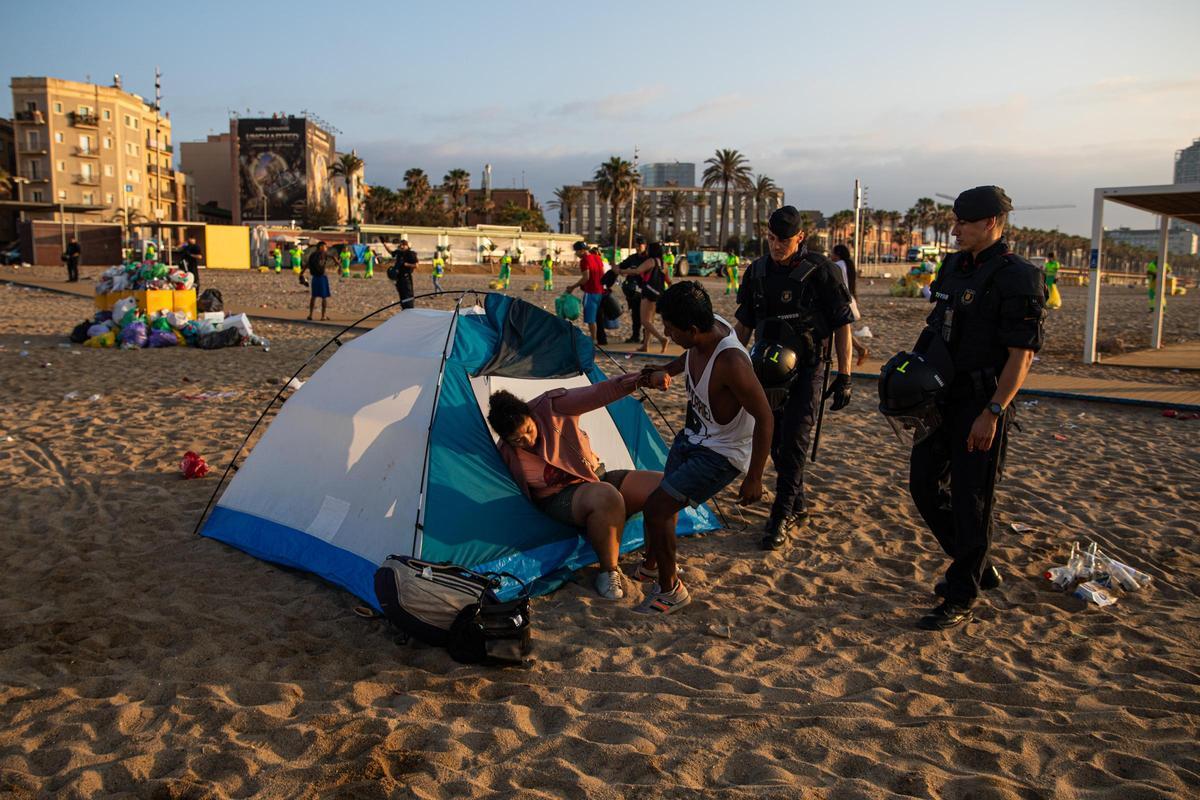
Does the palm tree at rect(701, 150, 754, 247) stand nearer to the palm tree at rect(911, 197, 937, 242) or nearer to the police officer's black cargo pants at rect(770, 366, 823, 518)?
the palm tree at rect(911, 197, 937, 242)

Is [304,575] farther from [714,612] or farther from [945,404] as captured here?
[945,404]

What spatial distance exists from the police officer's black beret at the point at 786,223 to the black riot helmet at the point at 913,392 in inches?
49.8

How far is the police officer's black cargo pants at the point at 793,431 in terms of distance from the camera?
17.7 ft

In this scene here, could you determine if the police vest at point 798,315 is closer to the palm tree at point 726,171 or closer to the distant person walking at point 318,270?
the distant person walking at point 318,270

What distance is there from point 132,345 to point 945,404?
13080mm

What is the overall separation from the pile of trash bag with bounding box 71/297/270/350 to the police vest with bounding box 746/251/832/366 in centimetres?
1080

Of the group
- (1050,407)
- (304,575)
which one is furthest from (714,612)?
(1050,407)

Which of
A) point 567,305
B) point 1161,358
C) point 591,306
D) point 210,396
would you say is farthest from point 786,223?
point 1161,358

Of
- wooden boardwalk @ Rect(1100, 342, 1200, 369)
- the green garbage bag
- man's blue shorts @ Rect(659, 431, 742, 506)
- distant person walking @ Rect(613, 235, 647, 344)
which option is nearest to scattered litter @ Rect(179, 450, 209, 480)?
man's blue shorts @ Rect(659, 431, 742, 506)

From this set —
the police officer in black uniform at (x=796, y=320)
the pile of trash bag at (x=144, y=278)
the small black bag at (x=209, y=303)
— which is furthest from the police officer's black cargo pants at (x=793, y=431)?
the small black bag at (x=209, y=303)

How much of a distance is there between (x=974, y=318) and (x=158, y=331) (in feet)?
43.5

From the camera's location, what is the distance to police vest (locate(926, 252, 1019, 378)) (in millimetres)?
4055

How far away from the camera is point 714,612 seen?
181 inches

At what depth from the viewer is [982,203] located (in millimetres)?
4102
